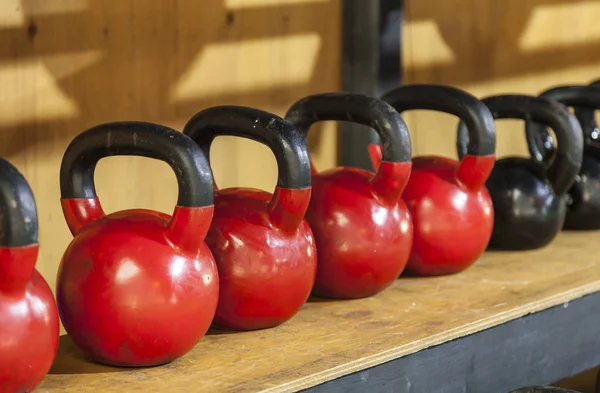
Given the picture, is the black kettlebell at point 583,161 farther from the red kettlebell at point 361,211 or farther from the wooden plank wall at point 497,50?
the red kettlebell at point 361,211

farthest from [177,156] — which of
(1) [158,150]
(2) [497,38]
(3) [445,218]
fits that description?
(2) [497,38]

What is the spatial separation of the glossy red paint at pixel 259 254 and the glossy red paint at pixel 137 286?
3.1 inches

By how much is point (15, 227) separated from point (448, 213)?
2.22 feet

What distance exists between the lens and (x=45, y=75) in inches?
57.3

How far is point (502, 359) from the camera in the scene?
4.20 ft

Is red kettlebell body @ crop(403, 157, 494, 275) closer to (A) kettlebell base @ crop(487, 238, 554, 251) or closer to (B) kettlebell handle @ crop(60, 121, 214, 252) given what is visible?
(A) kettlebell base @ crop(487, 238, 554, 251)

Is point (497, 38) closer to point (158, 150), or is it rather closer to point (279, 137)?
point (279, 137)

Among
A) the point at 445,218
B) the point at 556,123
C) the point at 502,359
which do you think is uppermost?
the point at 556,123

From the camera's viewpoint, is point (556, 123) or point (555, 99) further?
point (555, 99)

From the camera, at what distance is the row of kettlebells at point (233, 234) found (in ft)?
3.13

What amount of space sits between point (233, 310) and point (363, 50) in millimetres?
793

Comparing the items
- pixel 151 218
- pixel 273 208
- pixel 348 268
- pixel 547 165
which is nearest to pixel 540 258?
pixel 547 165

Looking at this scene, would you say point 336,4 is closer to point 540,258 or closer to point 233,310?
point 540,258

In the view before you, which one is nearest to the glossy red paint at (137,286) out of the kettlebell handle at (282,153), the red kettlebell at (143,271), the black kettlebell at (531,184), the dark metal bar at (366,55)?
the red kettlebell at (143,271)
